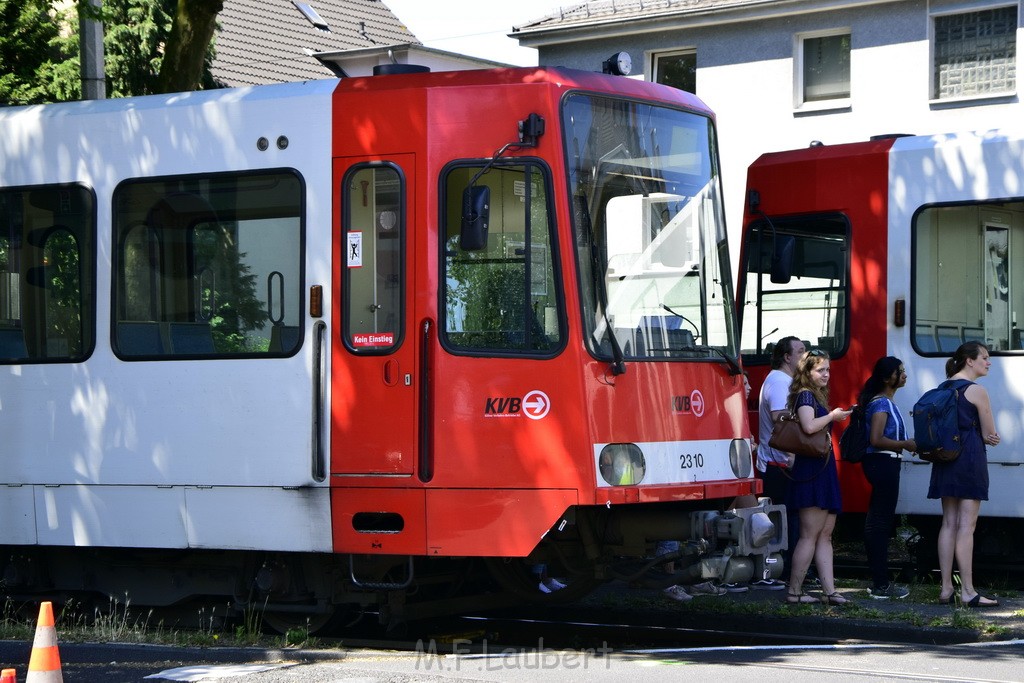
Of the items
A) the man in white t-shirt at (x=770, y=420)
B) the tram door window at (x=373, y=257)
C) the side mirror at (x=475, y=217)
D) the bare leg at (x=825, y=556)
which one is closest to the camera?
the side mirror at (x=475, y=217)

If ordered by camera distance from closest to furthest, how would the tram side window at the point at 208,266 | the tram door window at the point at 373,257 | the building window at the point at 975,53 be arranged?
the tram door window at the point at 373,257 → the tram side window at the point at 208,266 → the building window at the point at 975,53

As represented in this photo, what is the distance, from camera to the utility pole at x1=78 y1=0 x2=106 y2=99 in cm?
1356

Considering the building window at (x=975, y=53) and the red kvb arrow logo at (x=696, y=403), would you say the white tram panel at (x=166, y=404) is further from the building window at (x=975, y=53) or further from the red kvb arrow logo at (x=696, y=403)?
the building window at (x=975, y=53)

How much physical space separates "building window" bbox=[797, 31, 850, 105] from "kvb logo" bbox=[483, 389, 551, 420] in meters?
17.7

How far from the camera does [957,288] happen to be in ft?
38.2

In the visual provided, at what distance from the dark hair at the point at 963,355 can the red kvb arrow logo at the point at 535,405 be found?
3272 millimetres

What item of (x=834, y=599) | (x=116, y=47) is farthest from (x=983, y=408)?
(x=116, y=47)

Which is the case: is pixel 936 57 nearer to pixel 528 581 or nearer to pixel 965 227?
pixel 965 227

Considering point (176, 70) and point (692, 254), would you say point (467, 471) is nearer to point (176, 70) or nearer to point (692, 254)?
point (692, 254)

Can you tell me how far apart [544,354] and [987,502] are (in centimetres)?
431

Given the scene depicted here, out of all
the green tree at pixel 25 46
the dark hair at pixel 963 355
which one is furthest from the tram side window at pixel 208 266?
the green tree at pixel 25 46

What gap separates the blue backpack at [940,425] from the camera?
10.3 metres

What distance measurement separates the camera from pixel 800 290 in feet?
41.2

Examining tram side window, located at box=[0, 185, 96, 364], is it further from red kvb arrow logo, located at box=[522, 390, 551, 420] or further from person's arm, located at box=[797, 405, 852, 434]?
person's arm, located at box=[797, 405, 852, 434]
